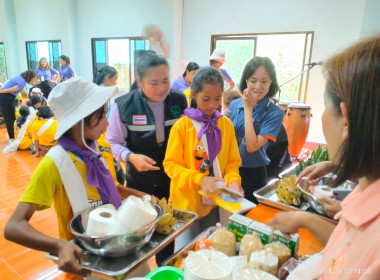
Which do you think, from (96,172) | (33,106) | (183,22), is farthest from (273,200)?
(183,22)

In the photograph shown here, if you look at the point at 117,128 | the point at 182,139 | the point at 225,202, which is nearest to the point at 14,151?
the point at 117,128

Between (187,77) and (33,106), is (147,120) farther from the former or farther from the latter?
(33,106)

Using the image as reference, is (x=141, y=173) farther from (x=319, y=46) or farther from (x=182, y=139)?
(x=319, y=46)

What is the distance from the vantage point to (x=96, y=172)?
1.12m

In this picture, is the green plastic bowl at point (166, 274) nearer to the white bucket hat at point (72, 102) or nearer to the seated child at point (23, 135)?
the white bucket hat at point (72, 102)

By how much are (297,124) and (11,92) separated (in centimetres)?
569

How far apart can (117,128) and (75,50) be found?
859 cm

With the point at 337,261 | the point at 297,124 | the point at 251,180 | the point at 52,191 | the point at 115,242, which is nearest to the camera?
the point at 337,261

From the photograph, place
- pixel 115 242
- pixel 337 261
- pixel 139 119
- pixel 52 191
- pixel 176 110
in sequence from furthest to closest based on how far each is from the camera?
pixel 176 110 → pixel 139 119 → pixel 52 191 → pixel 115 242 → pixel 337 261

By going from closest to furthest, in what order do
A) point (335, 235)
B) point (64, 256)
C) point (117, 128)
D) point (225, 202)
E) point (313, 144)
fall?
1. point (335, 235)
2. point (64, 256)
3. point (225, 202)
4. point (117, 128)
5. point (313, 144)

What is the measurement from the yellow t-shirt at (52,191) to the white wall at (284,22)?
181 inches

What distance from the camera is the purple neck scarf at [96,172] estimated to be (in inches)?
42.8

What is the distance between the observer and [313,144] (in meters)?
5.54

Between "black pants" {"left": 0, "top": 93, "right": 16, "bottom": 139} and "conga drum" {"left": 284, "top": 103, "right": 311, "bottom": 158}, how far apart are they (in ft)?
18.4
